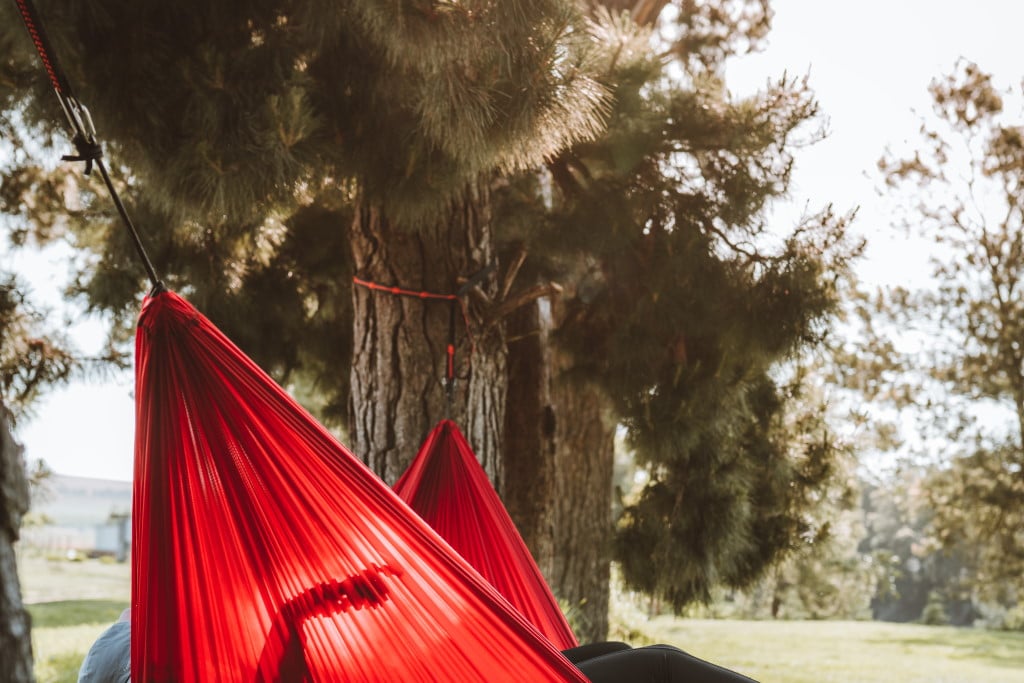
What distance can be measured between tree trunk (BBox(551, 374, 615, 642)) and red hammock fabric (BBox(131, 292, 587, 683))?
8.34 feet

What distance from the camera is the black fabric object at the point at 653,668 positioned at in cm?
134

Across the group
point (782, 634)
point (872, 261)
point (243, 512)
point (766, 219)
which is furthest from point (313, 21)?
point (782, 634)

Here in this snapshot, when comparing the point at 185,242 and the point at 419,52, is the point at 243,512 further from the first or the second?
the point at 185,242

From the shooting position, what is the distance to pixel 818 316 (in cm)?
271

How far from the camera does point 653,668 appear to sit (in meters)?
1.36

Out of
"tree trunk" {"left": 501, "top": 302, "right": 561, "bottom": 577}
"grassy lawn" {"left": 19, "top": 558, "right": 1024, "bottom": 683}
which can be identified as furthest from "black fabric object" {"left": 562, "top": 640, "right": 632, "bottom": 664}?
"grassy lawn" {"left": 19, "top": 558, "right": 1024, "bottom": 683}

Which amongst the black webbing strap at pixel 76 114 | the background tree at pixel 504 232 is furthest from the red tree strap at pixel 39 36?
the background tree at pixel 504 232

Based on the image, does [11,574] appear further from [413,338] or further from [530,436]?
[530,436]

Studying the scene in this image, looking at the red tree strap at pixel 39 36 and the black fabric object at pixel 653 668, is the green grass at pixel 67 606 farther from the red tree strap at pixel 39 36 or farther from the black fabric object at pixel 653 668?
the black fabric object at pixel 653 668

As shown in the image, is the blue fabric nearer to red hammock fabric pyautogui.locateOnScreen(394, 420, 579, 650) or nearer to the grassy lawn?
red hammock fabric pyautogui.locateOnScreen(394, 420, 579, 650)

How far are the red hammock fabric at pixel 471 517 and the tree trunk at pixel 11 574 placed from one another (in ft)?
3.67

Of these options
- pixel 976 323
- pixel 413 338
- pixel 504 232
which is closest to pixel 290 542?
pixel 413 338

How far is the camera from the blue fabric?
54.9 inches

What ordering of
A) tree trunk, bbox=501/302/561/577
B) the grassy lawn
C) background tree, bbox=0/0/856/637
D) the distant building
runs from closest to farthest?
background tree, bbox=0/0/856/637 < tree trunk, bbox=501/302/561/577 < the grassy lawn < the distant building
